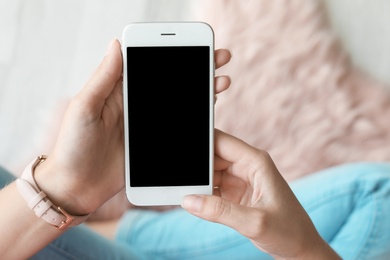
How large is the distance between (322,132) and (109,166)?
0.48m

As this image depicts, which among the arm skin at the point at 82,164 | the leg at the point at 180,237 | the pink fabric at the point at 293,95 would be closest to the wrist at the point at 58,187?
the arm skin at the point at 82,164

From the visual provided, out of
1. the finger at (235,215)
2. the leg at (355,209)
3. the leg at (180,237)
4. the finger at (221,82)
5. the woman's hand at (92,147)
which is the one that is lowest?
the leg at (180,237)

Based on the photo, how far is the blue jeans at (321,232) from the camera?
0.85 m

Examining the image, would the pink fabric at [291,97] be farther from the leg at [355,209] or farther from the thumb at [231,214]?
the thumb at [231,214]

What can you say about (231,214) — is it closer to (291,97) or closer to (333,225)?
(333,225)

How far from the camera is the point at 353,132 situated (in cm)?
103

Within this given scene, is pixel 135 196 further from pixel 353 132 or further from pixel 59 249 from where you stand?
pixel 353 132

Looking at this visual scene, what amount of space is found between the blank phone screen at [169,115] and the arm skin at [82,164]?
2 cm

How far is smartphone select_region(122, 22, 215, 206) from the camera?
652 millimetres

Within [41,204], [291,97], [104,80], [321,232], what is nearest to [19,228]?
[41,204]

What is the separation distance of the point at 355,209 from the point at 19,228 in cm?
46

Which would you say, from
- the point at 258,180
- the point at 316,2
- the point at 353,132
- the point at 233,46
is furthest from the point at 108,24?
the point at 258,180

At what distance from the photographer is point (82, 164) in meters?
0.63

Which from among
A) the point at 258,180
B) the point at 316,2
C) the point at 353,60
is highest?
the point at 316,2
